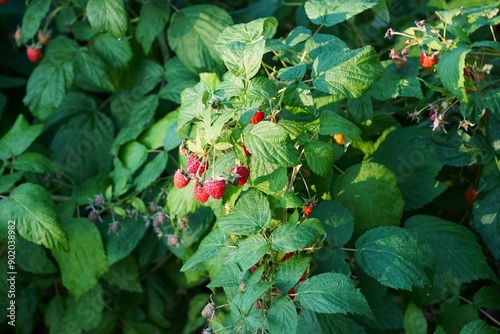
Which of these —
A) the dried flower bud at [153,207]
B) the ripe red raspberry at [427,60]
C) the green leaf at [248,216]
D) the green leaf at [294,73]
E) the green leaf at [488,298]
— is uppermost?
the green leaf at [294,73]

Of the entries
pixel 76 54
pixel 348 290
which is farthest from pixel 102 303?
pixel 348 290

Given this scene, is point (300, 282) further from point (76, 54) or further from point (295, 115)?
point (76, 54)

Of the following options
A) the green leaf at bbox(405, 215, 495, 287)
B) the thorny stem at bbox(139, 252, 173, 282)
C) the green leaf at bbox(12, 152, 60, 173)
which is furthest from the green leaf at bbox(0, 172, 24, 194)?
the green leaf at bbox(405, 215, 495, 287)

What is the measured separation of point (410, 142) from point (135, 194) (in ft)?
2.61

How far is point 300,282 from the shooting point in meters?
1.28

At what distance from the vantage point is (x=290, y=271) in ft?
4.02

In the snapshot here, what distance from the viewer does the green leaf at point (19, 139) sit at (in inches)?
78.2

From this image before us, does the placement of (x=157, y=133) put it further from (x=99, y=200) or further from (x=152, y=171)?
(x=99, y=200)

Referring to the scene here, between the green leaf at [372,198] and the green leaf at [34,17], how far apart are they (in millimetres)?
1190

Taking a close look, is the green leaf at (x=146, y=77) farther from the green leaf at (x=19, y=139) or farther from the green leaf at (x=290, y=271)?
the green leaf at (x=290, y=271)

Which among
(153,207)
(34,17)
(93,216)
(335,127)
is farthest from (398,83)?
(34,17)

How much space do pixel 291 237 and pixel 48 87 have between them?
120 cm

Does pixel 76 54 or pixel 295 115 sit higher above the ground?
pixel 295 115

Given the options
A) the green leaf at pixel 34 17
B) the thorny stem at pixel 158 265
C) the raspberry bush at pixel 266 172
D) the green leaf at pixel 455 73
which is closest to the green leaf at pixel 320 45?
the raspberry bush at pixel 266 172
